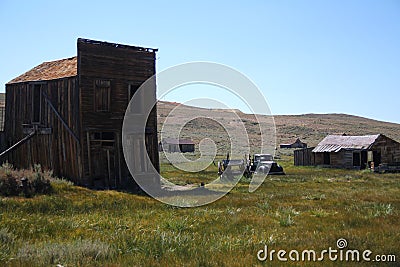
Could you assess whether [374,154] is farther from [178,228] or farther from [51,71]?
[178,228]

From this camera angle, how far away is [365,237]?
9945mm

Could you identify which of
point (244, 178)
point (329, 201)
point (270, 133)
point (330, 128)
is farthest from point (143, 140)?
point (330, 128)

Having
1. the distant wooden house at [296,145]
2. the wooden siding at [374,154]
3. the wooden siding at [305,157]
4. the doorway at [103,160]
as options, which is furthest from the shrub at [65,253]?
the distant wooden house at [296,145]

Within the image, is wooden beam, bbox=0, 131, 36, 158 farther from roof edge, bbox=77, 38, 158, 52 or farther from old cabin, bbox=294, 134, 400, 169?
old cabin, bbox=294, 134, 400, 169

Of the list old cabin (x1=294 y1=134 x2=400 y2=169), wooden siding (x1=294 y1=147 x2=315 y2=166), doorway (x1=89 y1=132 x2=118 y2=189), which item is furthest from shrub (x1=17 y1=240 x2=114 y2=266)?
wooden siding (x1=294 y1=147 x2=315 y2=166)

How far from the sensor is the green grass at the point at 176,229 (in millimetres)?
7863

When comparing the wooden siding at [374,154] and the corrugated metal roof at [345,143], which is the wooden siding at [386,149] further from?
the corrugated metal roof at [345,143]

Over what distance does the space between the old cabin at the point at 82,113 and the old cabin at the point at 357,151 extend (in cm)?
2611

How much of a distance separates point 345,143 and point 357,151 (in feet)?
6.23

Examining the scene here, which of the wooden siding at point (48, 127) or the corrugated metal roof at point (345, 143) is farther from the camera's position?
the corrugated metal roof at point (345, 143)

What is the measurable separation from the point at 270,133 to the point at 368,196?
8862 cm

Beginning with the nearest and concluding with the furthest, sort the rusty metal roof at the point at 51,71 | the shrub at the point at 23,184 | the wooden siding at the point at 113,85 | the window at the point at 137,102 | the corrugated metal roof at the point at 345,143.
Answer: the shrub at the point at 23,184
the wooden siding at the point at 113,85
the rusty metal roof at the point at 51,71
the window at the point at 137,102
the corrugated metal roof at the point at 345,143

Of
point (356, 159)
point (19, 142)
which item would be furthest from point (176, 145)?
point (19, 142)

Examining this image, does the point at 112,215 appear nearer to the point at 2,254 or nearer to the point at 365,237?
the point at 2,254
